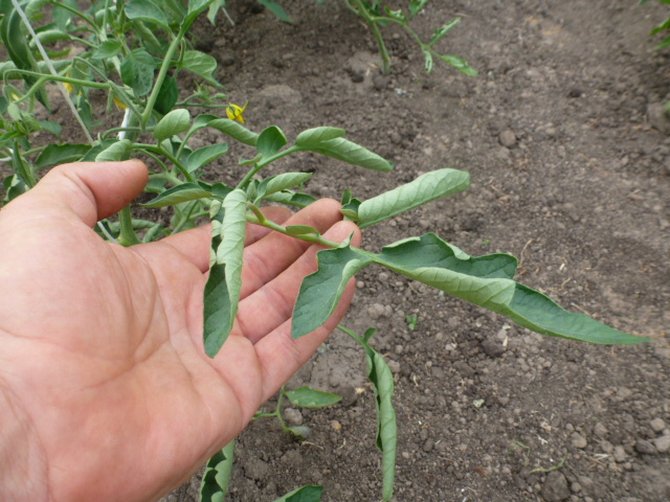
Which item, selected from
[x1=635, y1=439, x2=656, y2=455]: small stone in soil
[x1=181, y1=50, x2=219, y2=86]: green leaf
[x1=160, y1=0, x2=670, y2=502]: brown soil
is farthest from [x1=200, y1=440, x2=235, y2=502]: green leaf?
[x1=635, y1=439, x2=656, y2=455]: small stone in soil

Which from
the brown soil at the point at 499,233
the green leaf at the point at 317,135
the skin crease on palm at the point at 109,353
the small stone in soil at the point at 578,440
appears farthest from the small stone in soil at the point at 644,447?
the green leaf at the point at 317,135

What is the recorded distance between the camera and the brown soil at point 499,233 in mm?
1461

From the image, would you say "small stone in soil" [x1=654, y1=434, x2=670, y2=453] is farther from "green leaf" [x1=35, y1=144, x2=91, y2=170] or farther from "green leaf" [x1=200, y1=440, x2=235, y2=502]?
"green leaf" [x1=35, y1=144, x2=91, y2=170]

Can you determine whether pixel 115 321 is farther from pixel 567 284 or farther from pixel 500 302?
pixel 567 284

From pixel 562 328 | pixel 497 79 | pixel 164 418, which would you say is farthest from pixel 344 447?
pixel 497 79

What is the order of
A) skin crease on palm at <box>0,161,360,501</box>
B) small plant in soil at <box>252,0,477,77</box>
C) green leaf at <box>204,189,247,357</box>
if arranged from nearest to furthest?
green leaf at <box>204,189,247,357</box>, skin crease on palm at <box>0,161,360,501</box>, small plant in soil at <box>252,0,477,77</box>

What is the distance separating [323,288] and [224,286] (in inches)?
5.7

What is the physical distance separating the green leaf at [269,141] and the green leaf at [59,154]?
1.37ft

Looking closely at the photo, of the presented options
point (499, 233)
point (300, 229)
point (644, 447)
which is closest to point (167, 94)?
point (300, 229)

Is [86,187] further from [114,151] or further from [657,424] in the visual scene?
[657,424]

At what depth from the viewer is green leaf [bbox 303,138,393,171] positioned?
114 cm

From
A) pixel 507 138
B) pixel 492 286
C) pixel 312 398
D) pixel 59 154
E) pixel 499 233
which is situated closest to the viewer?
pixel 492 286

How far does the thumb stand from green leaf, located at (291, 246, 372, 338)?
0.40 metres

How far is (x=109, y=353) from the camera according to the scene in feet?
3.37
